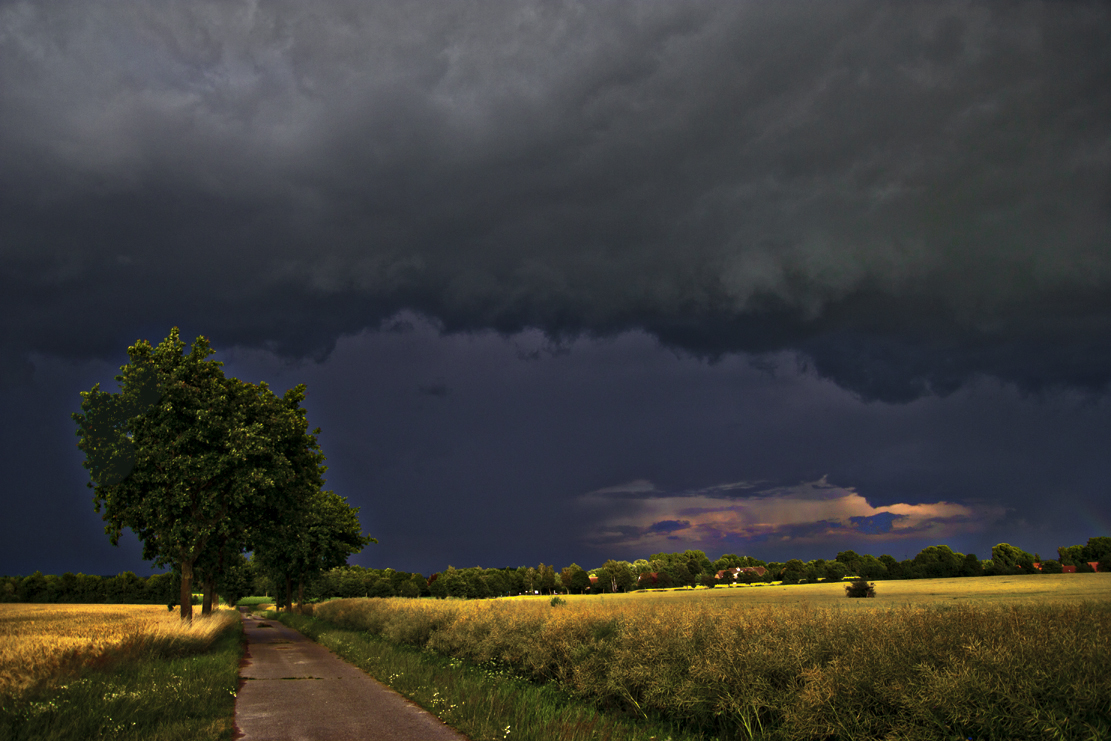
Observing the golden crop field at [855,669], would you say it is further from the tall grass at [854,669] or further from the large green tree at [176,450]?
the large green tree at [176,450]

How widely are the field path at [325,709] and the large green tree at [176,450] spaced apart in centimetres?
1137

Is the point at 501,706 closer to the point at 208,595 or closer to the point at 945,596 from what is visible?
the point at 945,596

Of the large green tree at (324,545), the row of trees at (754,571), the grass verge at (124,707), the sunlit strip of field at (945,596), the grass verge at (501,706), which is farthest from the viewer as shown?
the row of trees at (754,571)

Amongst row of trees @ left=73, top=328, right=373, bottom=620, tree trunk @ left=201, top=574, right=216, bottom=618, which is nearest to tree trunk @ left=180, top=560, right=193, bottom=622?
row of trees @ left=73, top=328, right=373, bottom=620

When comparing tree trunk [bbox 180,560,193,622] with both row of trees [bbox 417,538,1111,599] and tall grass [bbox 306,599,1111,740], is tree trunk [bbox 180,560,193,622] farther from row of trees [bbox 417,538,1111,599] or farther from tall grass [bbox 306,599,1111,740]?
row of trees [bbox 417,538,1111,599]

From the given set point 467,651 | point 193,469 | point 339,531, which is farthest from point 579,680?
point 339,531

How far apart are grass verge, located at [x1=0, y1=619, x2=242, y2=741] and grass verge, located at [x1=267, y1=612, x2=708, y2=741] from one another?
411 cm

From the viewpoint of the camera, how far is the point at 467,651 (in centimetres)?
2083

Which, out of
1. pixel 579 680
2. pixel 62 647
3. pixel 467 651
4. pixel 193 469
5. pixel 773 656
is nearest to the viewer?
pixel 773 656

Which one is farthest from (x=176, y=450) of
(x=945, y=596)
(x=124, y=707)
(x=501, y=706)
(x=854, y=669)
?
(x=945, y=596)

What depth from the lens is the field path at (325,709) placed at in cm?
1070

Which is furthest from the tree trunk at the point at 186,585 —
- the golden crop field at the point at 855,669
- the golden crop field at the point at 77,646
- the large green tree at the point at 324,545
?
the golden crop field at the point at 855,669

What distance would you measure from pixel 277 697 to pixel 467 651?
737 centimetres

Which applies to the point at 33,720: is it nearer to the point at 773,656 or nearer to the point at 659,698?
the point at 659,698
